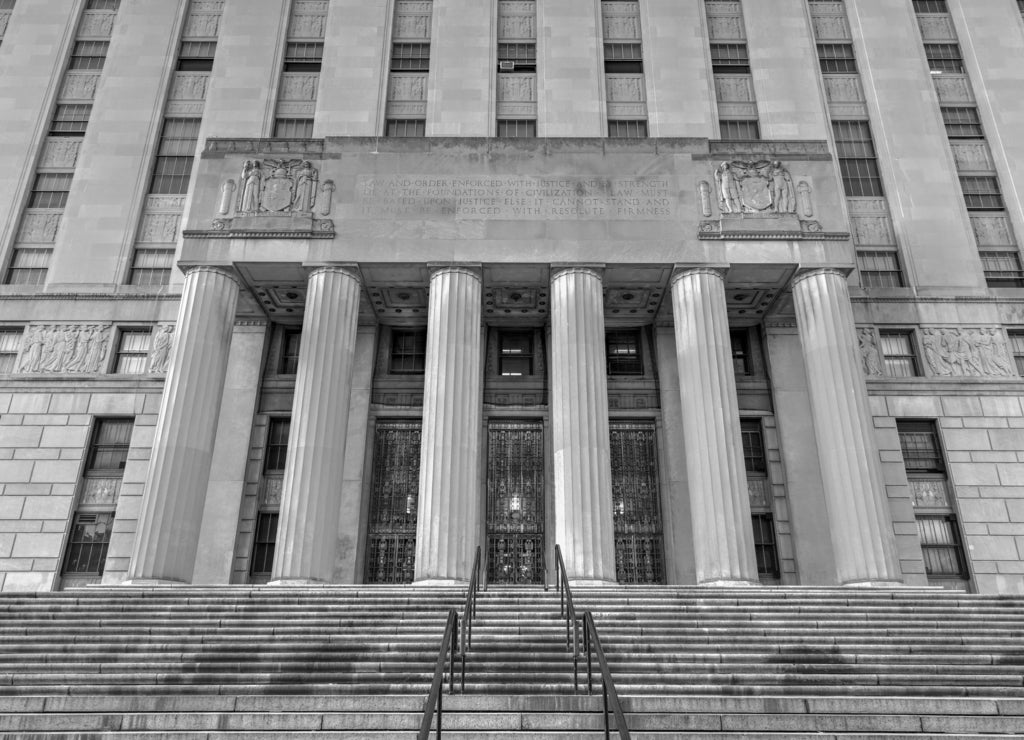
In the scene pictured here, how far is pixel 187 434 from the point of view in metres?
21.1

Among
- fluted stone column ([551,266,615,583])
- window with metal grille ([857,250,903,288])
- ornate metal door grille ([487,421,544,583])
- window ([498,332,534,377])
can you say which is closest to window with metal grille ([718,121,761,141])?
window with metal grille ([857,250,903,288])

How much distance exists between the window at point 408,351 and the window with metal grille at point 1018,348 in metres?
13.8

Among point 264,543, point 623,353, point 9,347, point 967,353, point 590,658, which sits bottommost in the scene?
point 590,658

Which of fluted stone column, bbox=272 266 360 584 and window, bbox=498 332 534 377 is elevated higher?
window, bbox=498 332 534 377

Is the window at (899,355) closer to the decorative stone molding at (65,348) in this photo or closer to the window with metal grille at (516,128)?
the window with metal grille at (516,128)

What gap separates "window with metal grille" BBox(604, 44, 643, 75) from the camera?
31344 millimetres

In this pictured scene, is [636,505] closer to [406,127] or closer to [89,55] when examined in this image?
[406,127]

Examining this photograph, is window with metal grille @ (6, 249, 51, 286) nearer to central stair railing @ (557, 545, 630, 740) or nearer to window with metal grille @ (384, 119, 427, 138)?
window with metal grille @ (384, 119, 427, 138)

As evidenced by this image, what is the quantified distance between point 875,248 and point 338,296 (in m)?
20.4

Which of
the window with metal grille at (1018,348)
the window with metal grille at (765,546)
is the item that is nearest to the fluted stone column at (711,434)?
the window with metal grille at (765,546)

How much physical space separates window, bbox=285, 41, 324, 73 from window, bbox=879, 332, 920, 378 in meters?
25.5

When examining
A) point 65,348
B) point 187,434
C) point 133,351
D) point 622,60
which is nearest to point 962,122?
point 622,60

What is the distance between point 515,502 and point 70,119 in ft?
80.4

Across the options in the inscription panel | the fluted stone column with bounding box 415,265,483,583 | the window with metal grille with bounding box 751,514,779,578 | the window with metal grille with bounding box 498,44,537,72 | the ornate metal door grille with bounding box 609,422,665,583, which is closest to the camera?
the fluted stone column with bounding box 415,265,483,583
